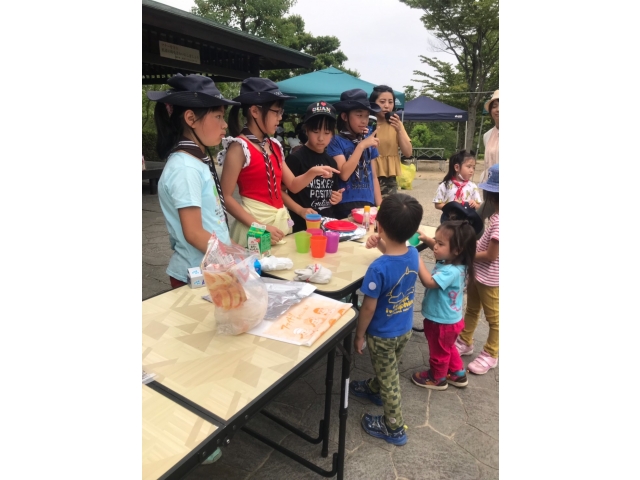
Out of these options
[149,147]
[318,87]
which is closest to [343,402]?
[318,87]

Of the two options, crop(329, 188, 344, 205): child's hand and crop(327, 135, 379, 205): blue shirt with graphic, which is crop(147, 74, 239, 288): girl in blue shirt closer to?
crop(329, 188, 344, 205): child's hand

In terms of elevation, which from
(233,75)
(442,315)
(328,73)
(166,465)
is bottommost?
(442,315)

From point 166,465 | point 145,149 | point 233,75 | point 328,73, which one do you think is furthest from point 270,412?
point 145,149

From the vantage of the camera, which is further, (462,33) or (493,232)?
(462,33)

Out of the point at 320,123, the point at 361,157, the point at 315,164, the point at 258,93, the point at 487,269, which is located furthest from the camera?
the point at 361,157

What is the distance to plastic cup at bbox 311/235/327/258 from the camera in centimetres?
225

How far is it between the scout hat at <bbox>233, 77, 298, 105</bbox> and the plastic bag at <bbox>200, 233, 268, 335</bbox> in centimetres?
130

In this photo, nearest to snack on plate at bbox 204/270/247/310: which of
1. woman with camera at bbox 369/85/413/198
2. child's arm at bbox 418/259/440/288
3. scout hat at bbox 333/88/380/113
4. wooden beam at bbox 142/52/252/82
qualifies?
child's arm at bbox 418/259/440/288

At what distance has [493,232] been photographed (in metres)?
2.53

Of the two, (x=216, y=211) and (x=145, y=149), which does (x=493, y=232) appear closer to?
(x=216, y=211)

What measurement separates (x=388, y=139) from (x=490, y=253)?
1.69 m

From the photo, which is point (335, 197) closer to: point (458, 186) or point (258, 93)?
point (258, 93)

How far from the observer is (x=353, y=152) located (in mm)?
3133

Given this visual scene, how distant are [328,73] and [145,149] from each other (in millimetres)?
6729
